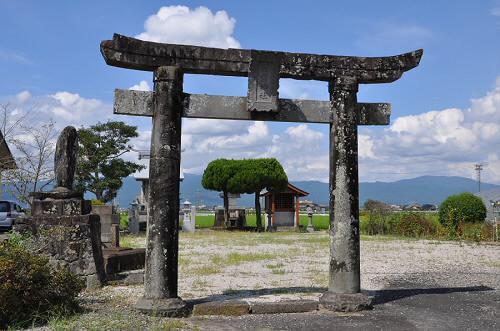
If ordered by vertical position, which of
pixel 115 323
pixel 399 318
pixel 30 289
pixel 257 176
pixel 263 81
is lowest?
pixel 399 318

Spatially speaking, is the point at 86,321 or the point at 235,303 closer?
the point at 86,321

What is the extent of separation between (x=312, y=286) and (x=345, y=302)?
8.27 ft

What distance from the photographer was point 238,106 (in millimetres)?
7992

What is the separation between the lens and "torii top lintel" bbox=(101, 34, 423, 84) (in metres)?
7.45

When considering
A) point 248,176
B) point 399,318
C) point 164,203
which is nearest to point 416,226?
point 248,176

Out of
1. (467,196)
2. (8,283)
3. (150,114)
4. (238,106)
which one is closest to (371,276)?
(238,106)

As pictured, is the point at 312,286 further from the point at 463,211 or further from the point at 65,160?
the point at 463,211

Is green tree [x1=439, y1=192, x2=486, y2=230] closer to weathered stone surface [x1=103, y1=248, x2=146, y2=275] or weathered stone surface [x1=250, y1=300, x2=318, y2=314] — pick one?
weathered stone surface [x1=103, y1=248, x2=146, y2=275]

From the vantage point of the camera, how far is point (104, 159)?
3200cm

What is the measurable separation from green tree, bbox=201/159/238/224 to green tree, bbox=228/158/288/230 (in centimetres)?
53

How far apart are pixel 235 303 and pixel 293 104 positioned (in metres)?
3.31

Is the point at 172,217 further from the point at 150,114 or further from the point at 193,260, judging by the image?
the point at 193,260

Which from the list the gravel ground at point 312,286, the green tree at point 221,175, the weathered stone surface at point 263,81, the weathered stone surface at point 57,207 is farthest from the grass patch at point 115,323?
the green tree at point 221,175

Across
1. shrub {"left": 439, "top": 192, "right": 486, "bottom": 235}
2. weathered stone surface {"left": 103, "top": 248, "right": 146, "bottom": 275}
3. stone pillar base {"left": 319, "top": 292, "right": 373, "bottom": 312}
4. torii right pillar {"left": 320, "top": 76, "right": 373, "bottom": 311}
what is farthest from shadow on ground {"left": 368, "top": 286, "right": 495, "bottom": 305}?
shrub {"left": 439, "top": 192, "right": 486, "bottom": 235}
